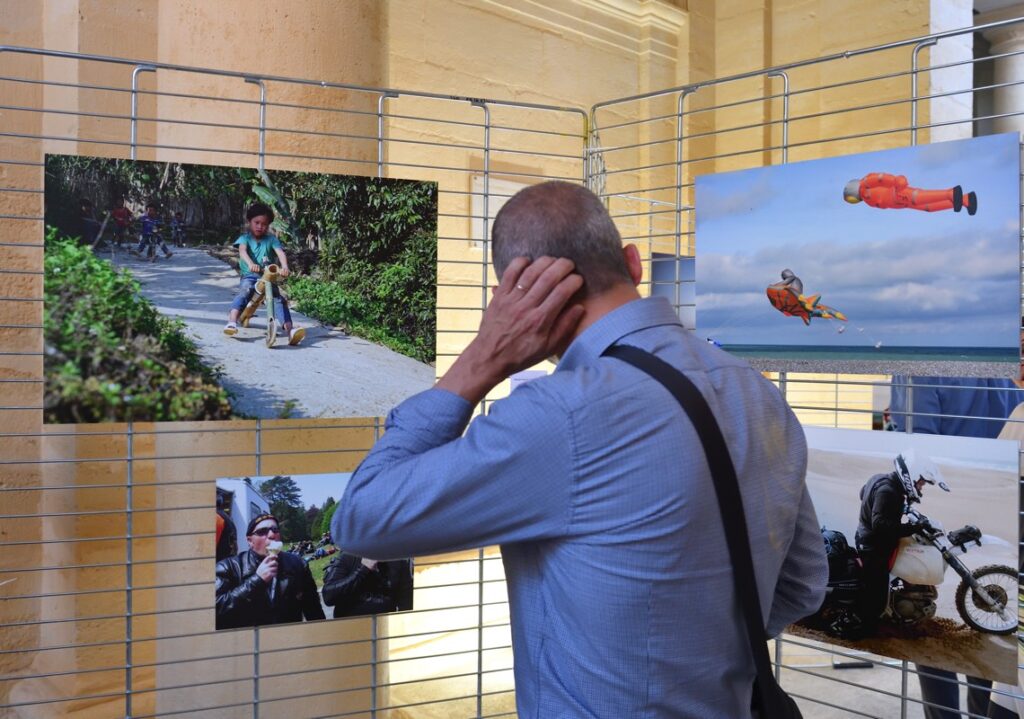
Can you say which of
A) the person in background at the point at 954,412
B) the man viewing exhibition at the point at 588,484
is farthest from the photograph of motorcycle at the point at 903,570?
the man viewing exhibition at the point at 588,484

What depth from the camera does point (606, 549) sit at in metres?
1.15

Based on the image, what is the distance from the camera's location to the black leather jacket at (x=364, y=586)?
93.3 inches

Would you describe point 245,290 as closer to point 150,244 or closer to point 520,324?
point 150,244

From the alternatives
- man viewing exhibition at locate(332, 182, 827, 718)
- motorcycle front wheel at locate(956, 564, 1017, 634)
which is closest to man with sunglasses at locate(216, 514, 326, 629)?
man viewing exhibition at locate(332, 182, 827, 718)

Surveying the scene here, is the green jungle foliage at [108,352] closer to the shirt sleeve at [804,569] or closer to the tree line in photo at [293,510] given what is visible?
the tree line in photo at [293,510]

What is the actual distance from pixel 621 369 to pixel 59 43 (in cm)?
319

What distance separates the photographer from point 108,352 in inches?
82.4

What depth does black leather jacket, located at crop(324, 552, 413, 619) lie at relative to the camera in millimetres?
2369

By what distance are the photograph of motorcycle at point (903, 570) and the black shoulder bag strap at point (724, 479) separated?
912 millimetres

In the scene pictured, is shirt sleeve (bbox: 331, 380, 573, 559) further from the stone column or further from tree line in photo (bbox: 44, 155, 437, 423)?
the stone column

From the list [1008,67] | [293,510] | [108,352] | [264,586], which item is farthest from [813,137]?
[108,352]

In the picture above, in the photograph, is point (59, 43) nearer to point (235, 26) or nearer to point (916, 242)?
point (235, 26)

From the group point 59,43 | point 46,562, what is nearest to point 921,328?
point 46,562

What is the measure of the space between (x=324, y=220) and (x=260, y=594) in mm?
945
